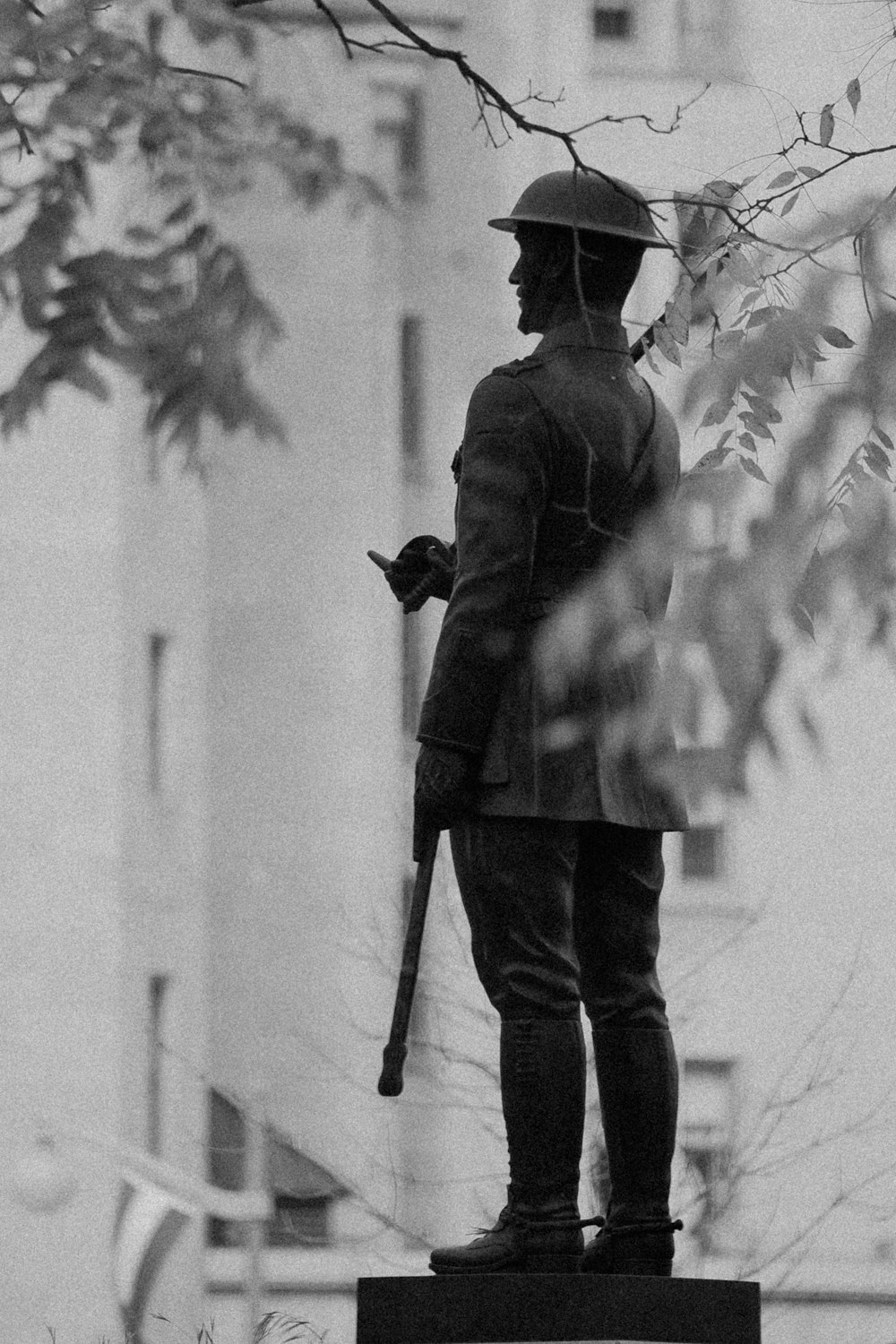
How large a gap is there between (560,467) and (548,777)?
632 millimetres

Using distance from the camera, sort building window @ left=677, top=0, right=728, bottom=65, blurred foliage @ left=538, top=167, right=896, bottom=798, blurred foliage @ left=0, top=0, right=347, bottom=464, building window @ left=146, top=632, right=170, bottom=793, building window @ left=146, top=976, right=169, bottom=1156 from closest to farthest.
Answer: blurred foliage @ left=538, top=167, right=896, bottom=798 < blurred foliage @ left=0, top=0, right=347, bottom=464 < building window @ left=677, top=0, right=728, bottom=65 < building window @ left=146, top=976, right=169, bottom=1156 < building window @ left=146, top=632, right=170, bottom=793

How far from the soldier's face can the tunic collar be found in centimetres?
4

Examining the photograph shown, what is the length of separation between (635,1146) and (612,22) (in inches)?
893

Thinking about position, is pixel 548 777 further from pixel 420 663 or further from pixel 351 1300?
pixel 351 1300

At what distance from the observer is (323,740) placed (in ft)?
99.2

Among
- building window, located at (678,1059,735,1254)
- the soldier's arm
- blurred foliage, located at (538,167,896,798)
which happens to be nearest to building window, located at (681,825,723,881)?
building window, located at (678,1059,735,1254)

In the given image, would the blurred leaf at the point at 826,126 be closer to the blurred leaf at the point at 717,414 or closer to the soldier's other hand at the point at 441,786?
the blurred leaf at the point at 717,414

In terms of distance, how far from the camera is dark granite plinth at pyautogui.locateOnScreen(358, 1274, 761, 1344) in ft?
21.3

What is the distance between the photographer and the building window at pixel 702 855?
91.3 ft

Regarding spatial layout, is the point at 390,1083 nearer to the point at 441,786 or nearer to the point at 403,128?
the point at 441,786

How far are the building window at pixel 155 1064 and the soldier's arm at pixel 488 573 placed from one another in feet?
69.5

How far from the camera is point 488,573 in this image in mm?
6715

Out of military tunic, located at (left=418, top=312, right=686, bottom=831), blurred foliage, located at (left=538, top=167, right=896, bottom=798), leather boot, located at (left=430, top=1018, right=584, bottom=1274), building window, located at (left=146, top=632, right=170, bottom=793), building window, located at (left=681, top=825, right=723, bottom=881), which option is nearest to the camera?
blurred foliage, located at (left=538, top=167, right=896, bottom=798)

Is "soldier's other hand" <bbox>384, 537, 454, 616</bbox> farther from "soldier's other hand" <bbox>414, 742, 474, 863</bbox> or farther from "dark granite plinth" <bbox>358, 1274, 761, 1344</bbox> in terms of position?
"dark granite plinth" <bbox>358, 1274, 761, 1344</bbox>
